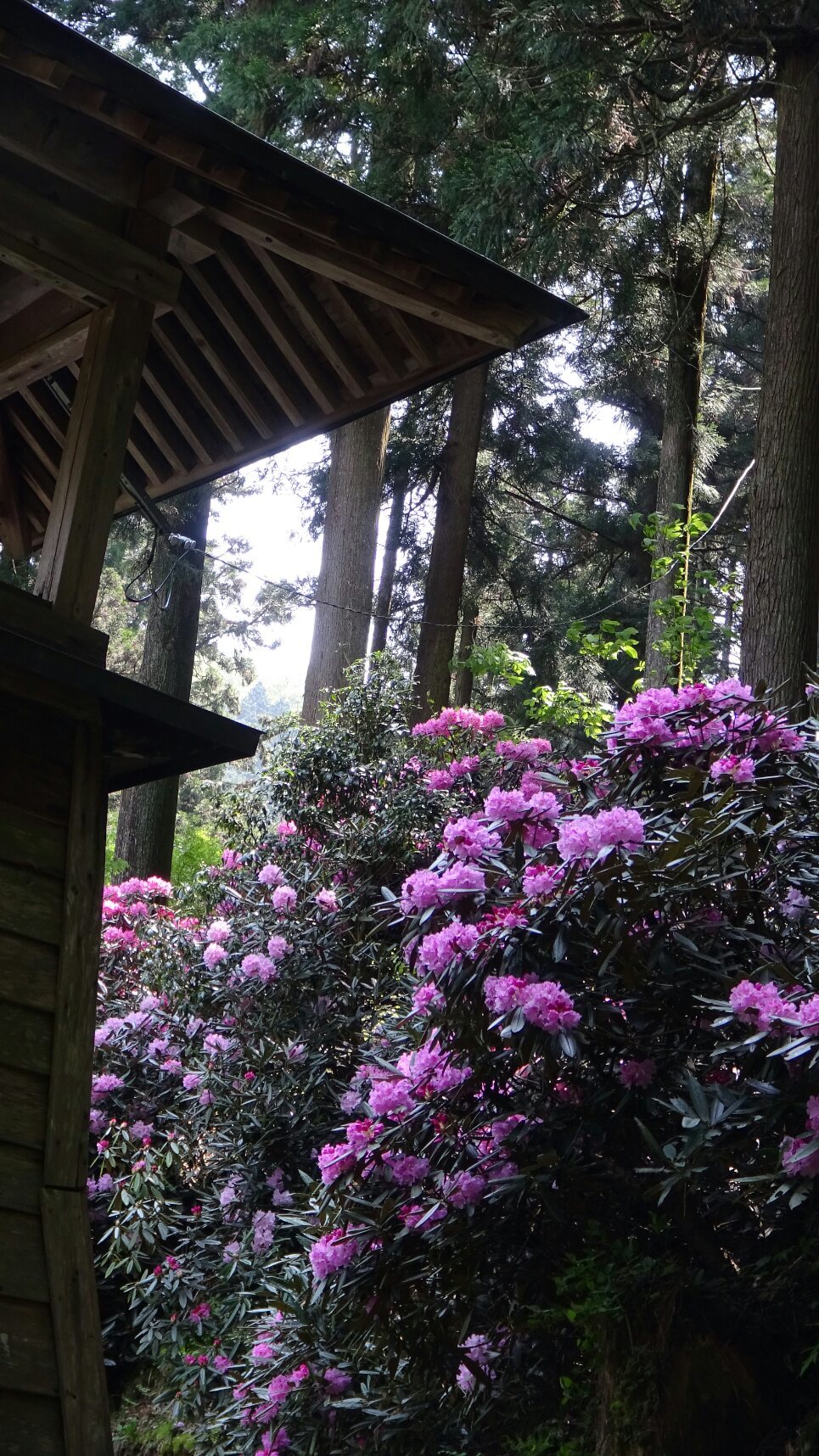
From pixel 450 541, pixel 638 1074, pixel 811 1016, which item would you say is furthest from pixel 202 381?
pixel 450 541


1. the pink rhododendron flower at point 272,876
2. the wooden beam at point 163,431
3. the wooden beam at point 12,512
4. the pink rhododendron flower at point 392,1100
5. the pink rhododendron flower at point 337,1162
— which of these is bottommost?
the pink rhododendron flower at point 337,1162

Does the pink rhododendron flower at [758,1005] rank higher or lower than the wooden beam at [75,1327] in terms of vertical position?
higher

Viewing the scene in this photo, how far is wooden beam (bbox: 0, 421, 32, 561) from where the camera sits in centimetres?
541

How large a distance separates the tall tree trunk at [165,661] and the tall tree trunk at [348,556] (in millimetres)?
1270

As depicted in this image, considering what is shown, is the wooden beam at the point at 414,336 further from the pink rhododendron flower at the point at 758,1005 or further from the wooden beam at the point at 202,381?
the pink rhododendron flower at the point at 758,1005

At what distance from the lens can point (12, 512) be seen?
18.2 ft

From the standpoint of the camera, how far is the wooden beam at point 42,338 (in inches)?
142

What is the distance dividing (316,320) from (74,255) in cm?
102

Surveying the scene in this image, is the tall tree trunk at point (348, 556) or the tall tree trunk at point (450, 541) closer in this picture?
the tall tree trunk at point (348, 556)

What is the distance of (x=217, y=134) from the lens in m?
3.04

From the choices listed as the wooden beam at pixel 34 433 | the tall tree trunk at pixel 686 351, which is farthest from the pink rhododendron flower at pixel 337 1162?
the tall tree trunk at pixel 686 351

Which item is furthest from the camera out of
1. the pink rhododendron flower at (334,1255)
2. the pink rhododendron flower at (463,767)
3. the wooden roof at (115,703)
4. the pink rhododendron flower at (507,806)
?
the pink rhododendron flower at (463,767)

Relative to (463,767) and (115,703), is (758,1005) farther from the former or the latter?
(463,767)

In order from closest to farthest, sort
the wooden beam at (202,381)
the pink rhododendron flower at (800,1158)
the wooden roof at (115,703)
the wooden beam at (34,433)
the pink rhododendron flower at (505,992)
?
the pink rhododendron flower at (800,1158) < the wooden roof at (115,703) < the pink rhododendron flower at (505,992) < the wooden beam at (202,381) < the wooden beam at (34,433)
